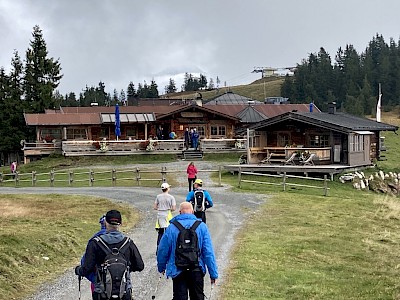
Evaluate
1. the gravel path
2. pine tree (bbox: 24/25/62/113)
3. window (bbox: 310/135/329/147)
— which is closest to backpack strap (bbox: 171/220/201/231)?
the gravel path

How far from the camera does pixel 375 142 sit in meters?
42.7

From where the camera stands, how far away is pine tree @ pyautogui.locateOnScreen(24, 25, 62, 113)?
6425 centimetres

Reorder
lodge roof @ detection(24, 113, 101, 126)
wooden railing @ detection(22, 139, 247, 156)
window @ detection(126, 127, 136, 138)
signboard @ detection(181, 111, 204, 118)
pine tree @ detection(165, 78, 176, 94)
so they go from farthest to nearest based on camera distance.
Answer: pine tree @ detection(165, 78, 176, 94), window @ detection(126, 127, 136, 138), signboard @ detection(181, 111, 204, 118), lodge roof @ detection(24, 113, 101, 126), wooden railing @ detection(22, 139, 247, 156)

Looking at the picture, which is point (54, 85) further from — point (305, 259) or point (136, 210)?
point (305, 259)

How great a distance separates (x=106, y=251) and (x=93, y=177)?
90.8 ft

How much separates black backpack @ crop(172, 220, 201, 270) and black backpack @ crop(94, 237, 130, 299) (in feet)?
2.71

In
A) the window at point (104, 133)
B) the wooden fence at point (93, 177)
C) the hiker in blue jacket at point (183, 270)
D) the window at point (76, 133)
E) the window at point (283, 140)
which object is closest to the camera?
the hiker in blue jacket at point (183, 270)

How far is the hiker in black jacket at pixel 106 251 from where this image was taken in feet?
22.7

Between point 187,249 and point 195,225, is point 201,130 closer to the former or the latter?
point 195,225

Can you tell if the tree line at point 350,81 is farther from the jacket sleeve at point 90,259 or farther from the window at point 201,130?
the jacket sleeve at point 90,259

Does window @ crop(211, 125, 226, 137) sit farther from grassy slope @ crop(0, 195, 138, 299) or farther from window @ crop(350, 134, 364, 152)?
grassy slope @ crop(0, 195, 138, 299)

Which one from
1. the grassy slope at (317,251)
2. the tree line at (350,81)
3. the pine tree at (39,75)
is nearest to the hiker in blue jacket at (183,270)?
the grassy slope at (317,251)

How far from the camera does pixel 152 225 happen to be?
62.0 feet

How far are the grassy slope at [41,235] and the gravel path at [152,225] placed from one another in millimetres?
447
